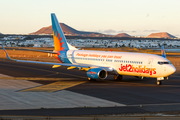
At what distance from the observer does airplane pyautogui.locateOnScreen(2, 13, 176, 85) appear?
1485 inches

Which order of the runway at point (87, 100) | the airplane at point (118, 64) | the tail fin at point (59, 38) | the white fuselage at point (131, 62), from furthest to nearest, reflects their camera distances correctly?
the tail fin at point (59, 38) → the airplane at point (118, 64) → the white fuselage at point (131, 62) → the runway at point (87, 100)

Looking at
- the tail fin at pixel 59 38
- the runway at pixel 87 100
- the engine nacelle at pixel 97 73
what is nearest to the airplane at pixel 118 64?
the engine nacelle at pixel 97 73

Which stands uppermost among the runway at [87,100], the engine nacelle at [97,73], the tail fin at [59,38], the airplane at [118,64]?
the tail fin at [59,38]

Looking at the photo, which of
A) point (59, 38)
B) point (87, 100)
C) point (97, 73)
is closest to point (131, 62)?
point (97, 73)

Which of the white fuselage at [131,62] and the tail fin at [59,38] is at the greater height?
the tail fin at [59,38]

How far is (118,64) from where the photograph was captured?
4112 centimetres

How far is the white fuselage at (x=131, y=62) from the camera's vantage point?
3747 centimetres

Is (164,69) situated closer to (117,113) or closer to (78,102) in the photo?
(78,102)

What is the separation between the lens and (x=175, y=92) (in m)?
33.1

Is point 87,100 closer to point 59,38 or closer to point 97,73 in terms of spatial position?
point 97,73

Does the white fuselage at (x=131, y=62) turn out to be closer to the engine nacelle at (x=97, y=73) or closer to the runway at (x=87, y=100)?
the engine nacelle at (x=97, y=73)

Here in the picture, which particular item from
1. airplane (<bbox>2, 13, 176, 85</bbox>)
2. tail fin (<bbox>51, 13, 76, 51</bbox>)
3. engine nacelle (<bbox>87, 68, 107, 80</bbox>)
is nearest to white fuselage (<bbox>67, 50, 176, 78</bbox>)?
airplane (<bbox>2, 13, 176, 85</bbox>)

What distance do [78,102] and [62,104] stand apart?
180cm

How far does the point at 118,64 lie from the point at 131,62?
2195 millimetres
